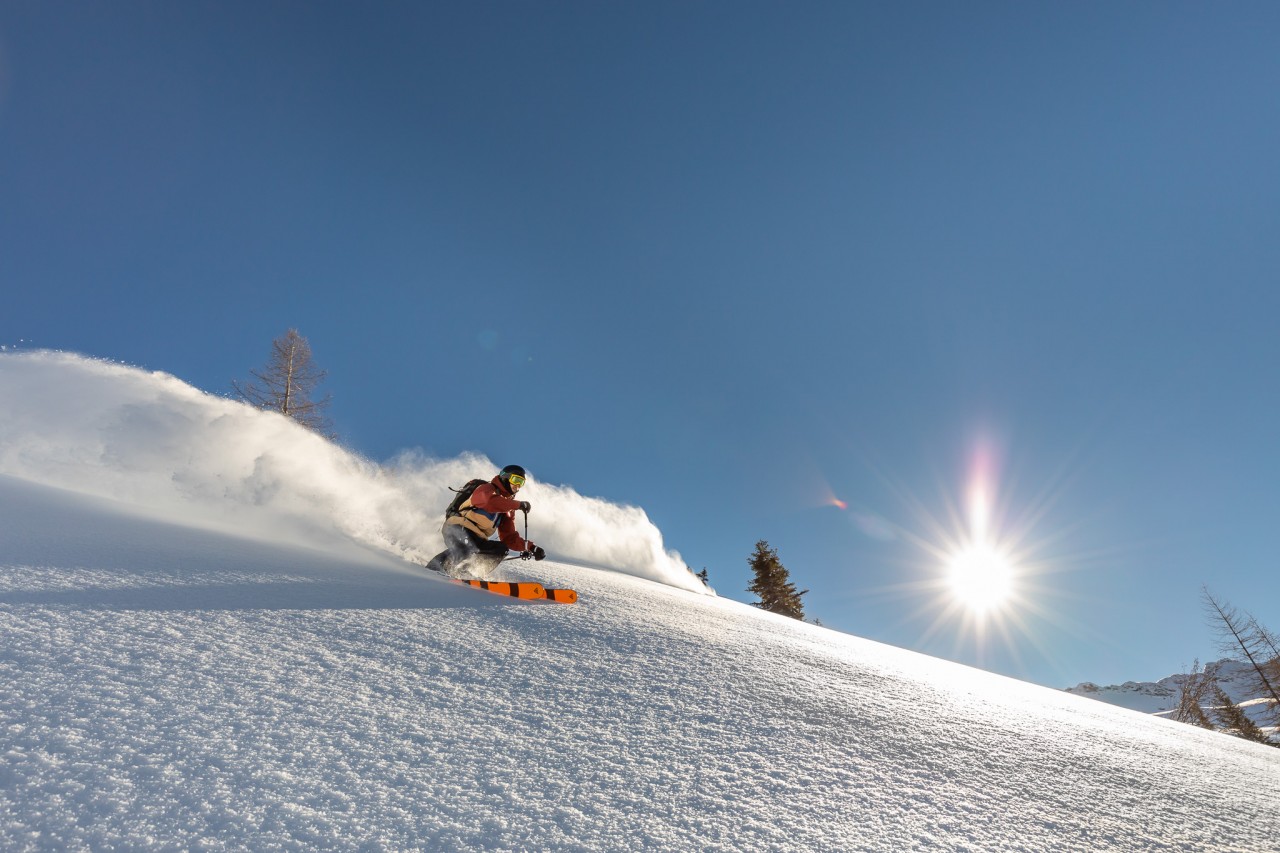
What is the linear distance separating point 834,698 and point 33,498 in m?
7.51

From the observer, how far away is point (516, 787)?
198 centimetres

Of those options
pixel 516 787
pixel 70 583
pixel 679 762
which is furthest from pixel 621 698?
pixel 70 583

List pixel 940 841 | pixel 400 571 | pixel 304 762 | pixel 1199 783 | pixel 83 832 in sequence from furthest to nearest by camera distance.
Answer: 1. pixel 400 571
2. pixel 1199 783
3. pixel 940 841
4. pixel 304 762
5. pixel 83 832

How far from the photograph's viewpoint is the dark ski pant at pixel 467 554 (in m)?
7.15

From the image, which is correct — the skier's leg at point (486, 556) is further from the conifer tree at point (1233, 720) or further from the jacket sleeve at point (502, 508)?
the conifer tree at point (1233, 720)

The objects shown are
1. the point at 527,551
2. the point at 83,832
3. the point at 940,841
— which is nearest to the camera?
the point at 83,832

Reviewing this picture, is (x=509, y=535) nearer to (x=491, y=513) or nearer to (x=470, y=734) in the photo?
(x=491, y=513)

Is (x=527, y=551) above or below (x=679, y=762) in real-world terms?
above

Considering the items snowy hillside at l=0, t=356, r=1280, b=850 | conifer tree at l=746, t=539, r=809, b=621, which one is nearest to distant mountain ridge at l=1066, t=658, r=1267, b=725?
conifer tree at l=746, t=539, r=809, b=621

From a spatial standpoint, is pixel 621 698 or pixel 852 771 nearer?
pixel 852 771

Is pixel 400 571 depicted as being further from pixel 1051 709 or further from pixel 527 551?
pixel 1051 709

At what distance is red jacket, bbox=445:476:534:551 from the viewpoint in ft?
23.9

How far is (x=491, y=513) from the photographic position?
734 centimetres

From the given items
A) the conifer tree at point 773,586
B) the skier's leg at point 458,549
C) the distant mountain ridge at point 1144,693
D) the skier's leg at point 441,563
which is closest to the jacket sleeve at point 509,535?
the skier's leg at point 458,549
